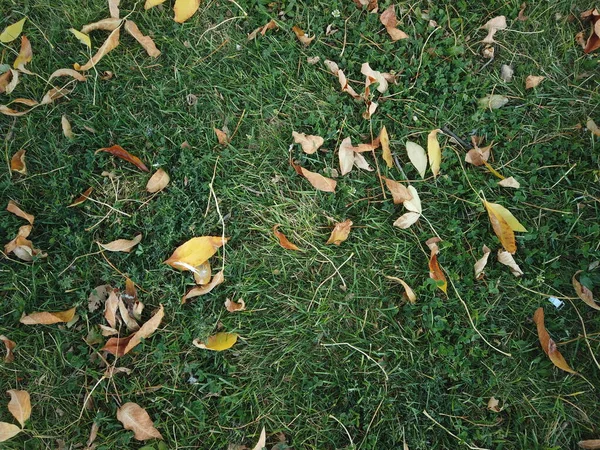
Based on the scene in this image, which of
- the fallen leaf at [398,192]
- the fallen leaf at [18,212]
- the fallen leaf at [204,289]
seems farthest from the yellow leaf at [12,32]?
the fallen leaf at [398,192]

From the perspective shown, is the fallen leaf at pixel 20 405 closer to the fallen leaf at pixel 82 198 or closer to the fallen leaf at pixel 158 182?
the fallen leaf at pixel 82 198

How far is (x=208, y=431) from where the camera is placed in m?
2.05

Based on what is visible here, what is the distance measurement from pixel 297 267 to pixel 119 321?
0.77 m

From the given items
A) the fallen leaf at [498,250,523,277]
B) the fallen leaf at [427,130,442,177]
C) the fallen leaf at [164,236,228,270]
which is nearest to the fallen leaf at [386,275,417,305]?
the fallen leaf at [498,250,523,277]

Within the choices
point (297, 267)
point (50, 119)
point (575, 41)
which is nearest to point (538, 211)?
point (575, 41)

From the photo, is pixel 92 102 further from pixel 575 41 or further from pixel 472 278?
pixel 575 41

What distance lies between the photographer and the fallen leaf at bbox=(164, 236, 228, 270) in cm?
219

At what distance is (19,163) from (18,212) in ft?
0.80

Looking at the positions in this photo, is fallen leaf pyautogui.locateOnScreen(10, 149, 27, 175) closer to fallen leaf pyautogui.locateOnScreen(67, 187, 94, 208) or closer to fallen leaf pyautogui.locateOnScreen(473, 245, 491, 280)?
fallen leaf pyautogui.locateOnScreen(67, 187, 94, 208)

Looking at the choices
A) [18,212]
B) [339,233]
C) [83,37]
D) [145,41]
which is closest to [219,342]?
[339,233]

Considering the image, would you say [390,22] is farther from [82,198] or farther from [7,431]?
[7,431]

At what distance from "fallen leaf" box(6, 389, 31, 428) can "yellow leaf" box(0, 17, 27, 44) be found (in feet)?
5.42

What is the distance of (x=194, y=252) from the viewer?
2.21 metres

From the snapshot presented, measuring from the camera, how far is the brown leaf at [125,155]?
236 centimetres
